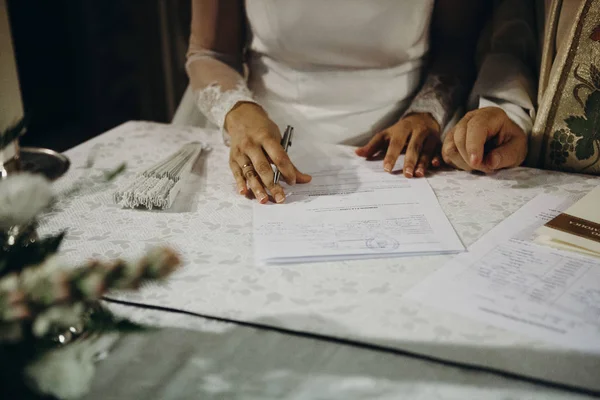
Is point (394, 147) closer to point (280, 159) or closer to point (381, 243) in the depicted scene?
point (280, 159)

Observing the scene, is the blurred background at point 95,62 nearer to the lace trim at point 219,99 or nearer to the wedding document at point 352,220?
the lace trim at point 219,99

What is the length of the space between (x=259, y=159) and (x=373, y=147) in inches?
8.6

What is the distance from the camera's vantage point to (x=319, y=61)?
48.3 inches

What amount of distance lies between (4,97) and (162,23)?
1768mm

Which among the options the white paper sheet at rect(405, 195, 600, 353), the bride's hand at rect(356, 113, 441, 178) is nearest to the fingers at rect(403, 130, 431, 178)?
the bride's hand at rect(356, 113, 441, 178)

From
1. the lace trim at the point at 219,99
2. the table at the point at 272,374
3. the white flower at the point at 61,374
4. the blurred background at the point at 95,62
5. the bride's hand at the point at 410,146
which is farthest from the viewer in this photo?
the blurred background at the point at 95,62

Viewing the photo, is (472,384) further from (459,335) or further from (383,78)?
(383,78)

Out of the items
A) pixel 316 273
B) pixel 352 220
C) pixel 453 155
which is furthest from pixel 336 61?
pixel 316 273

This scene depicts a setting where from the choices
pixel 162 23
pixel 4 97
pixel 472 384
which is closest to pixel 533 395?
pixel 472 384

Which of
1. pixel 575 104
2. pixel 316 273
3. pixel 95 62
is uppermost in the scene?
pixel 575 104

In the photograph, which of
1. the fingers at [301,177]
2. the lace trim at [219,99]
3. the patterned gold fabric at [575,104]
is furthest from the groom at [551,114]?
the lace trim at [219,99]

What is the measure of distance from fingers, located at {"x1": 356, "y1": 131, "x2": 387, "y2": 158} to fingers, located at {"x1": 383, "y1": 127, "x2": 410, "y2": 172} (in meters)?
0.02

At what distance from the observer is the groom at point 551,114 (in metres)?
0.87

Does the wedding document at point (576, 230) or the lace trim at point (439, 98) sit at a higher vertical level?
the lace trim at point (439, 98)
